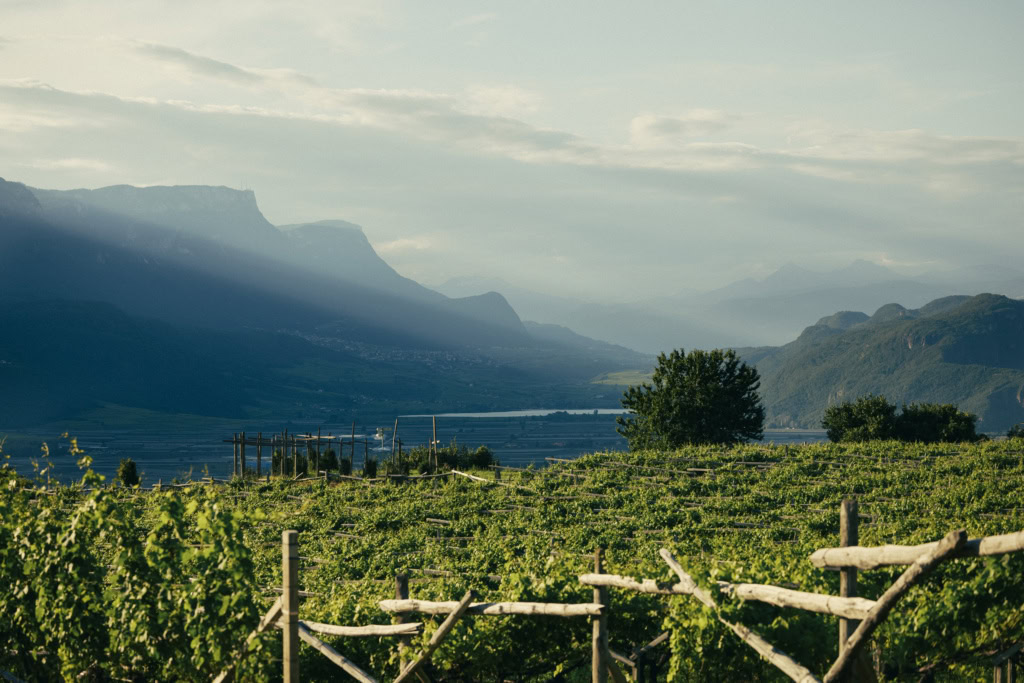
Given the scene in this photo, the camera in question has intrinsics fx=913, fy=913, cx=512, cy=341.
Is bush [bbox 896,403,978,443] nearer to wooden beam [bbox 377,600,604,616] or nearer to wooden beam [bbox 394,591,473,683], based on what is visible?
wooden beam [bbox 377,600,604,616]

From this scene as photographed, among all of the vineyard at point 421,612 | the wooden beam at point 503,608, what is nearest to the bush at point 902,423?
the vineyard at point 421,612

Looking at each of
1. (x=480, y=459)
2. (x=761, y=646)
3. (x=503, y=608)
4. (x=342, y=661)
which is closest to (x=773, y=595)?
(x=761, y=646)

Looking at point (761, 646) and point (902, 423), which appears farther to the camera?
point (902, 423)

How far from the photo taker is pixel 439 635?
933cm

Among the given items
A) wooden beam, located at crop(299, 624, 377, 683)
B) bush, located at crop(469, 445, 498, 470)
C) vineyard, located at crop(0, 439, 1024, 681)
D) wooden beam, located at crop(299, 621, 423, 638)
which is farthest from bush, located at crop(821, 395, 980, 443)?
wooden beam, located at crop(299, 624, 377, 683)

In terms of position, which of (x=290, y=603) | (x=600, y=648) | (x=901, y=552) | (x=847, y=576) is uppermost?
(x=901, y=552)

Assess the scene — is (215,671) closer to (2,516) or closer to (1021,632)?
(2,516)

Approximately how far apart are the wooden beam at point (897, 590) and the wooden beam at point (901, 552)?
64 mm

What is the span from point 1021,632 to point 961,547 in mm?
6589

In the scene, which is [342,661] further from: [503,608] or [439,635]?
[503,608]

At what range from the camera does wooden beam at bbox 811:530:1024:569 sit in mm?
5738

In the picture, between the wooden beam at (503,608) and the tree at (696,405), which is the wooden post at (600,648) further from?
the tree at (696,405)

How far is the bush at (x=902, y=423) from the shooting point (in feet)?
203

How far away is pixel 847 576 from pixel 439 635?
412 centimetres
